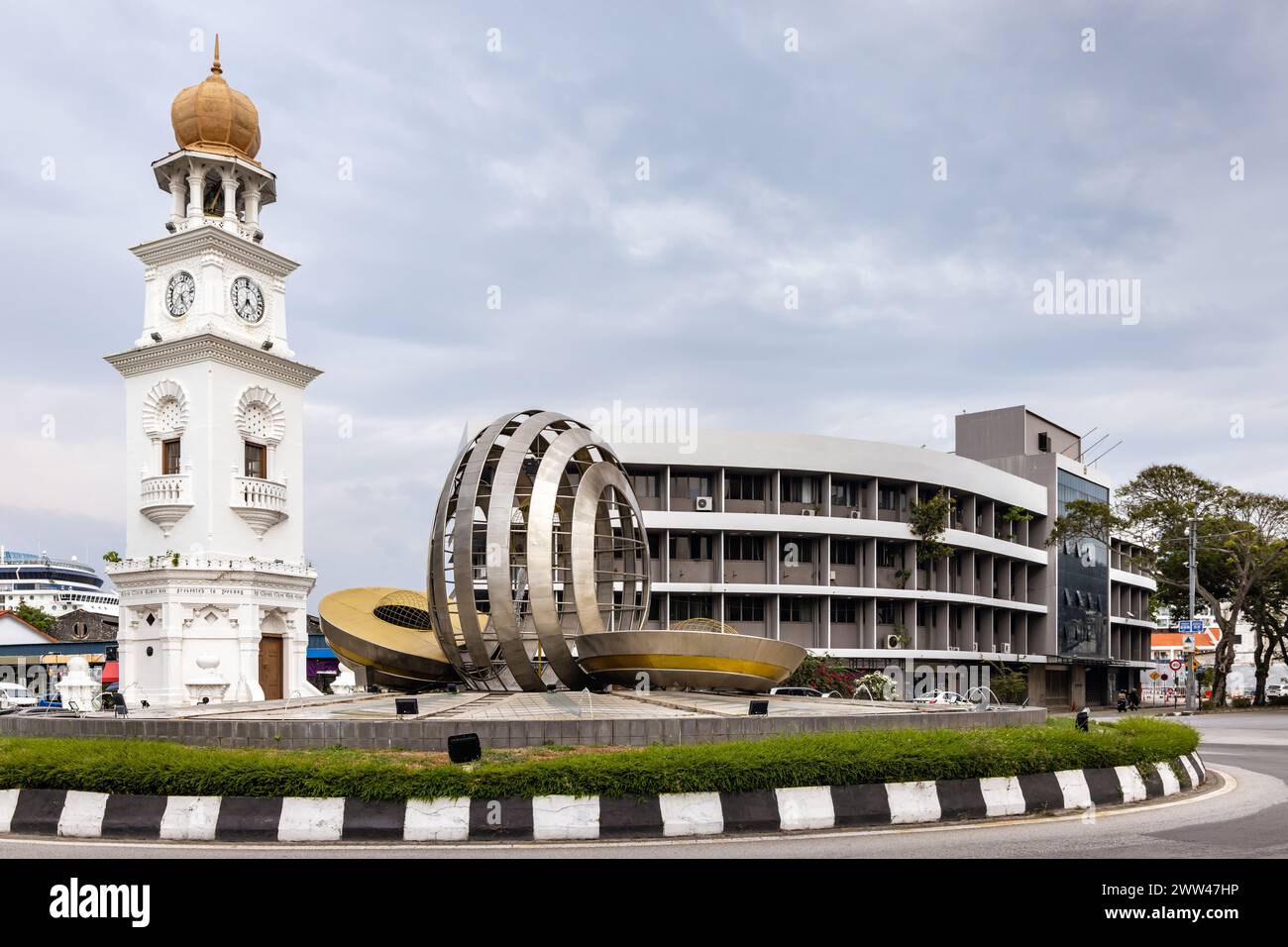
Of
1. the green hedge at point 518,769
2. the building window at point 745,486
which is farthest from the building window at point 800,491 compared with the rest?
the green hedge at point 518,769

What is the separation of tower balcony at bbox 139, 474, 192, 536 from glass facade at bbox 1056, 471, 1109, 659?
4503 cm

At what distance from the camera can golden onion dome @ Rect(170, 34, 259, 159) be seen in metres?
45.2

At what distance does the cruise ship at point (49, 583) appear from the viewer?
124188mm

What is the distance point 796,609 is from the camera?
52.5 m

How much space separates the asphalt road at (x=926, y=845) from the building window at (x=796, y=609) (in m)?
40.3

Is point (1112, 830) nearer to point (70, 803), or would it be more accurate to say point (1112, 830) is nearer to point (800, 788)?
point (800, 788)

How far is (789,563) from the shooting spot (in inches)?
2036

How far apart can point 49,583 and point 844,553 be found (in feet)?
356

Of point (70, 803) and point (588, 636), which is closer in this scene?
point (70, 803)

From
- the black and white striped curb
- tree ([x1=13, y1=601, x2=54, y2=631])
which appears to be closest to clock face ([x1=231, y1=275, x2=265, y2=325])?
the black and white striped curb

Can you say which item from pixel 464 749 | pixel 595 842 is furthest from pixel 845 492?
pixel 595 842

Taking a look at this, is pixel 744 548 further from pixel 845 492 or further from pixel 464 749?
pixel 464 749

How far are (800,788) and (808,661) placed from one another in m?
32.5
